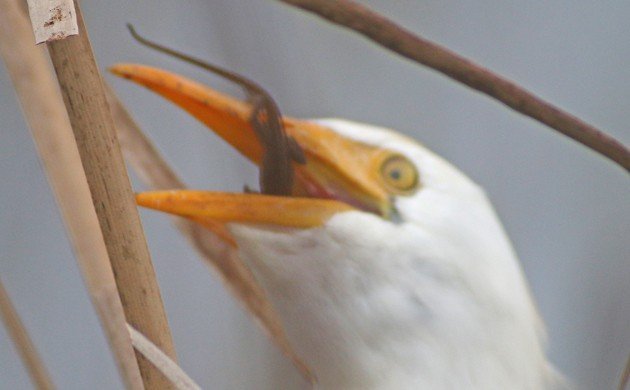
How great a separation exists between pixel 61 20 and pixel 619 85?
1.40 ft

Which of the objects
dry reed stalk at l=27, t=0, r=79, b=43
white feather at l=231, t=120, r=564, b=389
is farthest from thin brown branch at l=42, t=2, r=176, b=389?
white feather at l=231, t=120, r=564, b=389

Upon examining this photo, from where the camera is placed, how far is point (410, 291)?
20.7 inches

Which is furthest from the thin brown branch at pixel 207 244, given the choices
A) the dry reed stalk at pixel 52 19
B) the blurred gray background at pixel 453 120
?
the dry reed stalk at pixel 52 19

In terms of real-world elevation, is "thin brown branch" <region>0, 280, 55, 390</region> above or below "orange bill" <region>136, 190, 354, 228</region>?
below

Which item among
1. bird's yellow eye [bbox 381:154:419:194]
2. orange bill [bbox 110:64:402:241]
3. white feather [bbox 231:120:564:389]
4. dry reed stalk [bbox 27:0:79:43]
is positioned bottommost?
white feather [bbox 231:120:564:389]

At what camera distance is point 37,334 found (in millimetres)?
603

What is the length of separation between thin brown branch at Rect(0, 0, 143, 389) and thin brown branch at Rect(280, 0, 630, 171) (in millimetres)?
171

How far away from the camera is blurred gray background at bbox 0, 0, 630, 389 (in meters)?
0.57

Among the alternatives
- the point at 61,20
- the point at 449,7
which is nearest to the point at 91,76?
the point at 61,20

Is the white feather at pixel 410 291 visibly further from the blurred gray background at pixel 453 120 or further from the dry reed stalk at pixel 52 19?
the dry reed stalk at pixel 52 19

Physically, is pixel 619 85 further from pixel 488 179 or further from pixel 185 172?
pixel 185 172

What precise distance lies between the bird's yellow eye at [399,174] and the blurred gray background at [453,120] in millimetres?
36

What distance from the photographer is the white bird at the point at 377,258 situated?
1.67 ft

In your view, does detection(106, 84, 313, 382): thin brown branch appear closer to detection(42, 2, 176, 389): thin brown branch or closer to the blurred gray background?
the blurred gray background
